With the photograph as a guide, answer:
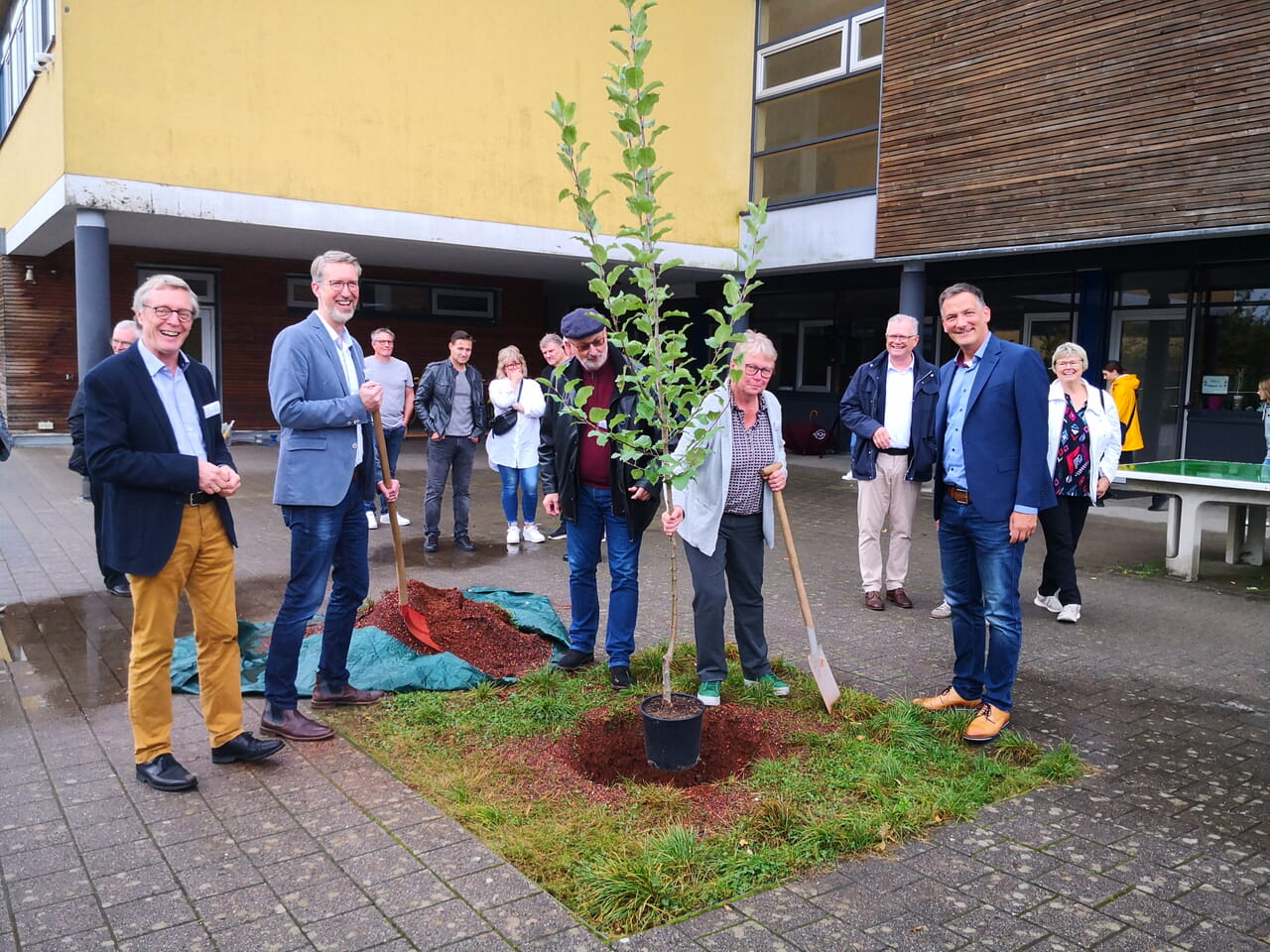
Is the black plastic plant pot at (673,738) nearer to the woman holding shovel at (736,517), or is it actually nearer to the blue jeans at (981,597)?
the woman holding shovel at (736,517)

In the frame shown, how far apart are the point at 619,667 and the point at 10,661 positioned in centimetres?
341

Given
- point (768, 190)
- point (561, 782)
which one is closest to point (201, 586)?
point (561, 782)

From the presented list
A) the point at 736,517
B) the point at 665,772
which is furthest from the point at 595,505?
the point at 665,772

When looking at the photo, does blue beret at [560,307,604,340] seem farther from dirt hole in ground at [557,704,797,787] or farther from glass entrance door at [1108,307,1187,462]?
glass entrance door at [1108,307,1187,462]

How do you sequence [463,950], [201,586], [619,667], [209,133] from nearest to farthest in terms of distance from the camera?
1. [463,950]
2. [201,586]
3. [619,667]
4. [209,133]

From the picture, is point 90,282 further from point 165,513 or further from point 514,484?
point 165,513

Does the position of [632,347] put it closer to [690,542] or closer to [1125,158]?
[690,542]

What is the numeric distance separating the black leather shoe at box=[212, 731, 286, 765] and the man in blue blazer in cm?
304

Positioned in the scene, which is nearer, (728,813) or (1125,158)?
(728,813)

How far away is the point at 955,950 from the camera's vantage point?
285cm

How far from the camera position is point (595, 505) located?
5.29 meters

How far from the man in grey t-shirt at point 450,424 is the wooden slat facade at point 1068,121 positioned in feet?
25.4

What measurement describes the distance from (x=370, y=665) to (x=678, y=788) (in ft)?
6.74

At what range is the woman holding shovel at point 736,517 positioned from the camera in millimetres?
4637
